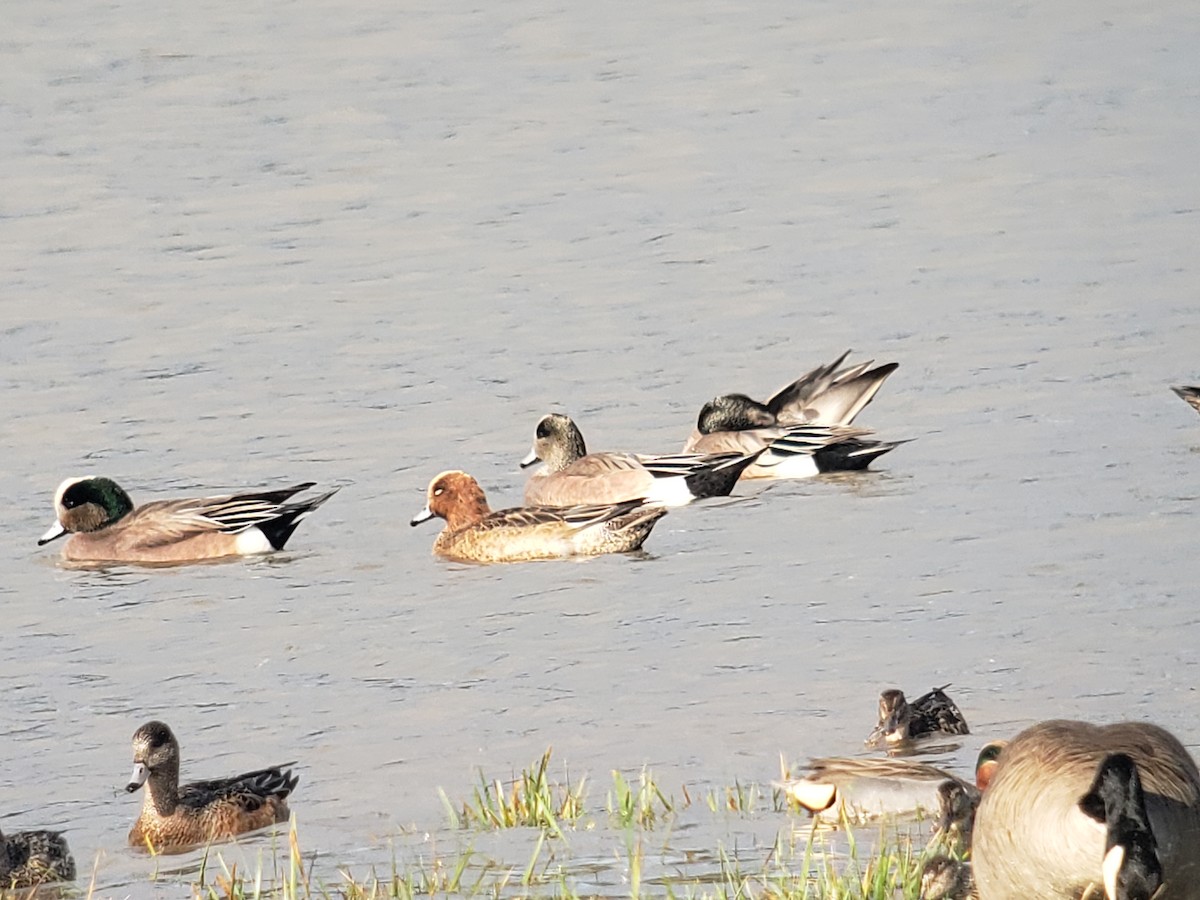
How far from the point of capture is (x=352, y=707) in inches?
391

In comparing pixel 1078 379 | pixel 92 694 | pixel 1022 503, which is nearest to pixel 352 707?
pixel 92 694

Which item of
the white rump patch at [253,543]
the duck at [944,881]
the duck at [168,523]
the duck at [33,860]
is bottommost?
the duck at [944,881]

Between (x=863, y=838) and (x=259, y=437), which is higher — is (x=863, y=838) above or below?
below

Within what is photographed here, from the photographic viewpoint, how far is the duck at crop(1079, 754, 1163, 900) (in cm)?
462

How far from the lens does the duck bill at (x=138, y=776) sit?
8422 millimetres

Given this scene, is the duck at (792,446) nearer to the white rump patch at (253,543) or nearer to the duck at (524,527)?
the duck at (524,527)

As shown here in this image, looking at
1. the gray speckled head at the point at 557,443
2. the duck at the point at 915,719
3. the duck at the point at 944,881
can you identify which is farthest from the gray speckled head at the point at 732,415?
the duck at the point at 944,881

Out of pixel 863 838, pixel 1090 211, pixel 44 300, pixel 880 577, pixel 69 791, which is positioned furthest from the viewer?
pixel 1090 211

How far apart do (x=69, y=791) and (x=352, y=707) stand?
1.35 m

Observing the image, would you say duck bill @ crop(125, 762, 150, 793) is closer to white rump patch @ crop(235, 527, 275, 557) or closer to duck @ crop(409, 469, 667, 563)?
duck @ crop(409, 469, 667, 563)

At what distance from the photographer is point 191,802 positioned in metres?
8.40

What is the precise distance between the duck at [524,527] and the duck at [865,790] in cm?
571

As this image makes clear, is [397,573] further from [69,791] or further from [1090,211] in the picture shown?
[1090,211]

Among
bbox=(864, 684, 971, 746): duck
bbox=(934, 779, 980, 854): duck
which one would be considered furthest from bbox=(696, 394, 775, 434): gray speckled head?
bbox=(934, 779, 980, 854): duck
